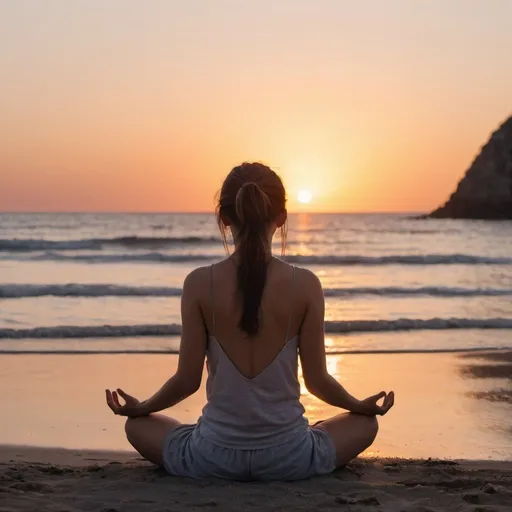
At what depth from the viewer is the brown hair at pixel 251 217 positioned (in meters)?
3.34

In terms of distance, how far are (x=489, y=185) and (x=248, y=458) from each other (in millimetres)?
70671

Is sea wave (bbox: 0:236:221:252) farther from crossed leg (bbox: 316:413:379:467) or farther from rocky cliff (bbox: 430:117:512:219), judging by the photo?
rocky cliff (bbox: 430:117:512:219)

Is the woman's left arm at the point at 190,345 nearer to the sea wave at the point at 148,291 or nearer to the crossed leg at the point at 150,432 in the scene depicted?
the crossed leg at the point at 150,432

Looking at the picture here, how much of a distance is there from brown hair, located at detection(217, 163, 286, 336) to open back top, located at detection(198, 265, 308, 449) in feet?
0.51

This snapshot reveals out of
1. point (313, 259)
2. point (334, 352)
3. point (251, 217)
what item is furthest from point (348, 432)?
point (313, 259)

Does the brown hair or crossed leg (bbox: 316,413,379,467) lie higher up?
the brown hair

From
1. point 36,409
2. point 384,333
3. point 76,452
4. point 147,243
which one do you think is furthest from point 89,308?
point 147,243

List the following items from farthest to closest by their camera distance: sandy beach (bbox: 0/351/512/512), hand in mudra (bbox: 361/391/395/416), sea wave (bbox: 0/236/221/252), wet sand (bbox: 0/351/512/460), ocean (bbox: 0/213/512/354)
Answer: sea wave (bbox: 0/236/221/252) → ocean (bbox: 0/213/512/354) → wet sand (bbox: 0/351/512/460) → hand in mudra (bbox: 361/391/395/416) → sandy beach (bbox: 0/351/512/512)

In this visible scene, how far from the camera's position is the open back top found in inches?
139

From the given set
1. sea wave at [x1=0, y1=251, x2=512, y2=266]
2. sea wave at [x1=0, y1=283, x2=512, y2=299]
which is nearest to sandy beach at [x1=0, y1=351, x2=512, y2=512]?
sea wave at [x1=0, y1=283, x2=512, y2=299]

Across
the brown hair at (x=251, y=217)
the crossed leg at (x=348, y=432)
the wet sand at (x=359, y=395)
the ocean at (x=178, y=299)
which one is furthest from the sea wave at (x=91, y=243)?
the brown hair at (x=251, y=217)

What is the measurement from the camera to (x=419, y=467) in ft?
14.0

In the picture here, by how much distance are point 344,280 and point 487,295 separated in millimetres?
3929

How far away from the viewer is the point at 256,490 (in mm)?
3520
